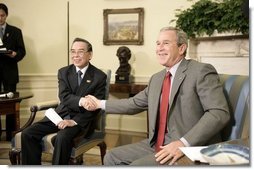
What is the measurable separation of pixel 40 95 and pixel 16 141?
332 mm

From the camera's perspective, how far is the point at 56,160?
1856mm

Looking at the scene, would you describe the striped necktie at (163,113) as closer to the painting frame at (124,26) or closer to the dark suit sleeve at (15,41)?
the dark suit sleeve at (15,41)

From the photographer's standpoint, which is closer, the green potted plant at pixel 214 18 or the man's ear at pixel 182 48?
the man's ear at pixel 182 48

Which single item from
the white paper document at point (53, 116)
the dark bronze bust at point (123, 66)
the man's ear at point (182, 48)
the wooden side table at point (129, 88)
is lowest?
the white paper document at point (53, 116)

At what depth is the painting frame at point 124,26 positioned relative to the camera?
11.7ft

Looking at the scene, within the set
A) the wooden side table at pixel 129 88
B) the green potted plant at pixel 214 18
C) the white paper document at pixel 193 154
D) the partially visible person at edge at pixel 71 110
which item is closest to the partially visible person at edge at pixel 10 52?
the partially visible person at edge at pixel 71 110

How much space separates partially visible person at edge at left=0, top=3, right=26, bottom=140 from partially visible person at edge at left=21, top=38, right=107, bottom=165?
0.32 m

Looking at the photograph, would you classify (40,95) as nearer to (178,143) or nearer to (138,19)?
(178,143)

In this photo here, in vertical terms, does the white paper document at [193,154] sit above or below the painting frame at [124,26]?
below

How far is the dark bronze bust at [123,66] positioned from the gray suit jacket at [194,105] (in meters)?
1.84

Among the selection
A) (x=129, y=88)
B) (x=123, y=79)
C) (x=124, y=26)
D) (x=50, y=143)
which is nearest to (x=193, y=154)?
(x=50, y=143)

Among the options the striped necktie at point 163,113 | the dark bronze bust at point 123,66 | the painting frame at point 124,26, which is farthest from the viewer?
the painting frame at point 124,26

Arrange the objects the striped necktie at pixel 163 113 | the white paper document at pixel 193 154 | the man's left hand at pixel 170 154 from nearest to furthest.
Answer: the white paper document at pixel 193 154 < the man's left hand at pixel 170 154 < the striped necktie at pixel 163 113

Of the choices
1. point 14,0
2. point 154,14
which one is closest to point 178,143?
point 14,0
